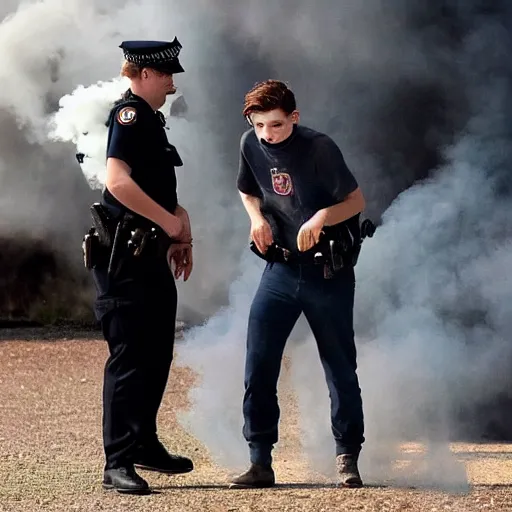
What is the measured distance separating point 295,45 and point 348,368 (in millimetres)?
7220

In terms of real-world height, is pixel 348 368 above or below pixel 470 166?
below

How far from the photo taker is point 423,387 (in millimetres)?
9297

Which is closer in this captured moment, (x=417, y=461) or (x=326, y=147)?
(x=326, y=147)

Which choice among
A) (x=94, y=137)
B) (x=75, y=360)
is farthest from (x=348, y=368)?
(x=75, y=360)

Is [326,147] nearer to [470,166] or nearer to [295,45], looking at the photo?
[470,166]

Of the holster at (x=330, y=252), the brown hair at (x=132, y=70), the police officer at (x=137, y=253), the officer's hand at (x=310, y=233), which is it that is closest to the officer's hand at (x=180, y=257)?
the police officer at (x=137, y=253)

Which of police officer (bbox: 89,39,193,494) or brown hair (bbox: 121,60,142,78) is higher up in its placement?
brown hair (bbox: 121,60,142,78)

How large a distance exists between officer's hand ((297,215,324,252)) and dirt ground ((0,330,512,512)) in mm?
1310

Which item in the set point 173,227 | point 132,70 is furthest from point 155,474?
point 132,70

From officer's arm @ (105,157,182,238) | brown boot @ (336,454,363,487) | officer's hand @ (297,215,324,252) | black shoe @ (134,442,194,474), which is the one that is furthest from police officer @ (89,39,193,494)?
brown boot @ (336,454,363,487)

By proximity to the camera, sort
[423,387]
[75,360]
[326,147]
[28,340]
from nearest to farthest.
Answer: [326,147] < [423,387] < [75,360] < [28,340]

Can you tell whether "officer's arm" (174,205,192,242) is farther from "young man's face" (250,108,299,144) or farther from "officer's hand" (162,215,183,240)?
"young man's face" (250,108,299,144)

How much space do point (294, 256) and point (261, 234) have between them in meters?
0.22

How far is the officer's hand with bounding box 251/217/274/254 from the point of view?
20.3ft
